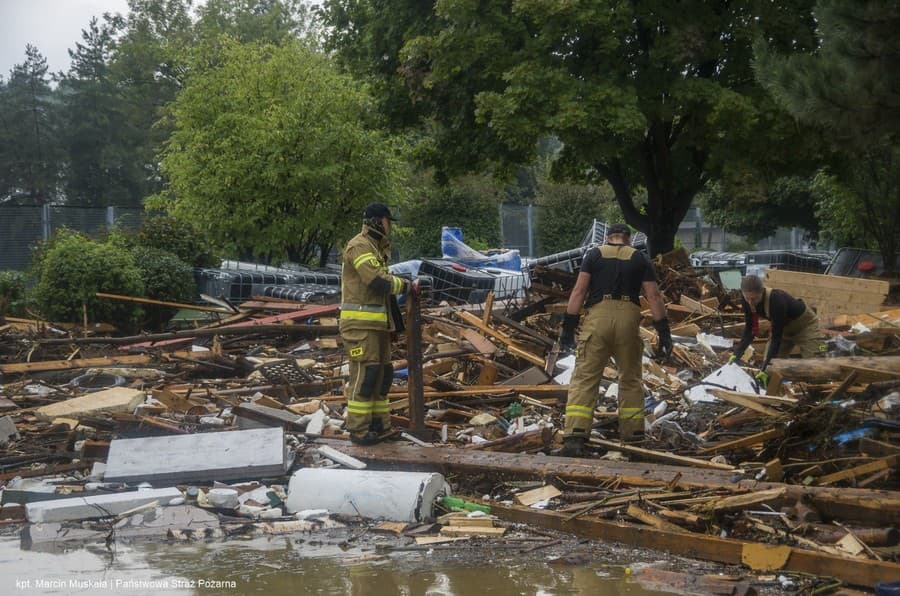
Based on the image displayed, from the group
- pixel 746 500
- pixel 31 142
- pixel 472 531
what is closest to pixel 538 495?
pixel 472 531

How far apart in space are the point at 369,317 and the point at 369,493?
67.0 inches

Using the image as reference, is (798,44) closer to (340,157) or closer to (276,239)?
(340,157)

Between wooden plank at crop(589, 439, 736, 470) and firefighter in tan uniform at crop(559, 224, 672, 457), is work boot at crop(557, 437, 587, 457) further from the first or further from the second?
wooden plank at crop(589, 439, 736, 470)

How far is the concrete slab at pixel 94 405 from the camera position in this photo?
936 centimetres

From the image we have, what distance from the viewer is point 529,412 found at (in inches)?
379

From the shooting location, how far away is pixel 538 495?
689 centimetres

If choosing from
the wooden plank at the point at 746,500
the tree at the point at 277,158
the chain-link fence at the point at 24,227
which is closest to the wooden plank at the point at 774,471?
the wooden plank at the point at 746,500

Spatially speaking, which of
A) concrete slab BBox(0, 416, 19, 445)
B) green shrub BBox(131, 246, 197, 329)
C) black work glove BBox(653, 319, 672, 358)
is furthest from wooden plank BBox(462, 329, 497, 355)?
green shrub BBox(131, 246, 197, 329)

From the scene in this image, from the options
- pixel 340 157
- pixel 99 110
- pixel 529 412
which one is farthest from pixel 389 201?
pixel 99 110

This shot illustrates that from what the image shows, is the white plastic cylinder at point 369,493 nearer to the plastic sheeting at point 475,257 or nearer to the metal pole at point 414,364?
the metal pole at point 414,364

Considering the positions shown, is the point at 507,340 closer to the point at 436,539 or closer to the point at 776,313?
the point at 776,313

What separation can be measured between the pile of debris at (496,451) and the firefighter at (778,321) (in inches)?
14.8

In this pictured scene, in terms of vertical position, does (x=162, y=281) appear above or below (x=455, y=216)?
below

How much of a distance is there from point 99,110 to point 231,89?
99.6 feet
